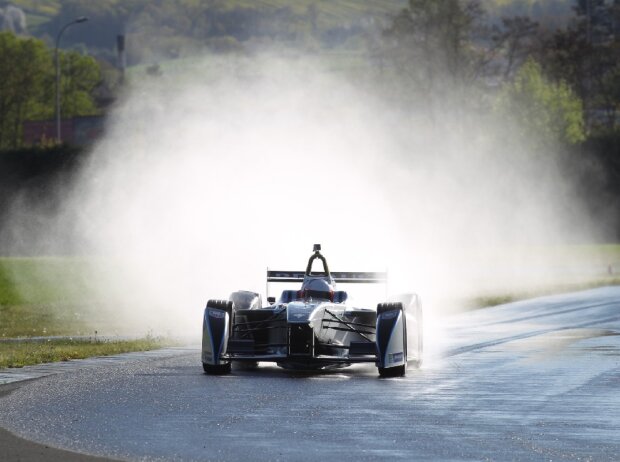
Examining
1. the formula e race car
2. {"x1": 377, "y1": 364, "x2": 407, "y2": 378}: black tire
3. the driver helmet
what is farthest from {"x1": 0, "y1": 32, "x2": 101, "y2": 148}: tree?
{"x1": 377, "y1": 364, "x2": 407, "y2": 378}: black tire

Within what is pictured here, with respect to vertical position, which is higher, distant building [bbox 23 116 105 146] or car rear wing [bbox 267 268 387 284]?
distant building [bbox 23 116 105 146]

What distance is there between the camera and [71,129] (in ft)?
455

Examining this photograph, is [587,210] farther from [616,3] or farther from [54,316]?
[616,3]

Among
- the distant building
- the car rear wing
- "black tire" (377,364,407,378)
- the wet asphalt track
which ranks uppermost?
the distant building

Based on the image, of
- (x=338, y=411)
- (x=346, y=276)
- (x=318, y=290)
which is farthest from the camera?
(x=346, y=276)

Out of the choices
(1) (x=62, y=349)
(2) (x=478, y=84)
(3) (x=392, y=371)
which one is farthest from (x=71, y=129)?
(3) (x=392, y=371)

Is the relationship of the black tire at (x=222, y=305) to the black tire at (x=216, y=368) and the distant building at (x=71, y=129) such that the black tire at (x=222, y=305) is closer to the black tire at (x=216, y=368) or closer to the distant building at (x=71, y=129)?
the black tire at (x=216, y=368)

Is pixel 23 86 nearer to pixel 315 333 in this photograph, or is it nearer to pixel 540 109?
pixel 540 109

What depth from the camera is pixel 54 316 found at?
38188 millimetres

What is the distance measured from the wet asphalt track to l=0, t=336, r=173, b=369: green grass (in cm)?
135

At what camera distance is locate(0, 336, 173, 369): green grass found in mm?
23203

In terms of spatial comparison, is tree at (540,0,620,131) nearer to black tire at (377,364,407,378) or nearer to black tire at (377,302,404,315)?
black tire at (377,302,404,315)

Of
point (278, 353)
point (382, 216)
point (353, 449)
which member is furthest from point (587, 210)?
point (353, 449)

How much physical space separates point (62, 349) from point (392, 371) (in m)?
7.19
